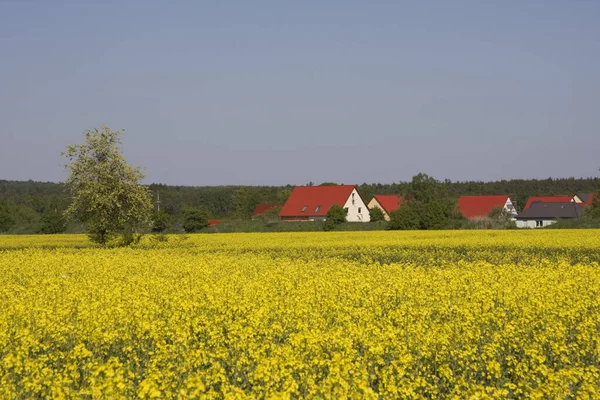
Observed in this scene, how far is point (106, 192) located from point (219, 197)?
110 metres

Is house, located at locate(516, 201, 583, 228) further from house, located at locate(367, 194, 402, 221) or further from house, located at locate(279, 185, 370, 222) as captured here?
house, located at locate(279, 185, 370, 222)

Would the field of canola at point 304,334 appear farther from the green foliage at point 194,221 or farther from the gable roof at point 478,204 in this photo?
the gable roof at point 478,204

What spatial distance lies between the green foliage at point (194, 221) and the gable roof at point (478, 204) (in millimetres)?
41462

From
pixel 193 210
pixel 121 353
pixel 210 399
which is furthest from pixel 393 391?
pixel 193 210

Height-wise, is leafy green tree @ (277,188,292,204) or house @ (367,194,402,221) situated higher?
leafy green tree @ (277,188,292,204)

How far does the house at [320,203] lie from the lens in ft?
263

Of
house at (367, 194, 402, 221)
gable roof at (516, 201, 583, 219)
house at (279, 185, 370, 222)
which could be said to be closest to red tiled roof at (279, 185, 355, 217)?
house at (279, 185, 370, 222)

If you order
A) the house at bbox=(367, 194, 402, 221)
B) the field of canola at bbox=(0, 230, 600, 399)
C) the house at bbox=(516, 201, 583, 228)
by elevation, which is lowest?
the field of canola at bbox=(0, 230, 600, 399)

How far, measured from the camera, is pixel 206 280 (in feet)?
58.9

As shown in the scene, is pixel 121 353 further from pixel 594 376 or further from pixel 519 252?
pixel 519 252

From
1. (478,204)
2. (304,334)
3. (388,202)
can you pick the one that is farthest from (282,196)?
(304,334)

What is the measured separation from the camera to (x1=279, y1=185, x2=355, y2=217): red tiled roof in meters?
80.3

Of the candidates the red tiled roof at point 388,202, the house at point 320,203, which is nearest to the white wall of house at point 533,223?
the red tiled roof at point 388,202

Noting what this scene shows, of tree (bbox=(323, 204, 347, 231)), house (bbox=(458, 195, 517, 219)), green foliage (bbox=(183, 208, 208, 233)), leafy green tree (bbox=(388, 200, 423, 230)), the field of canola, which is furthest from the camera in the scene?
house (bbox=(458, 195, 517, 219))
